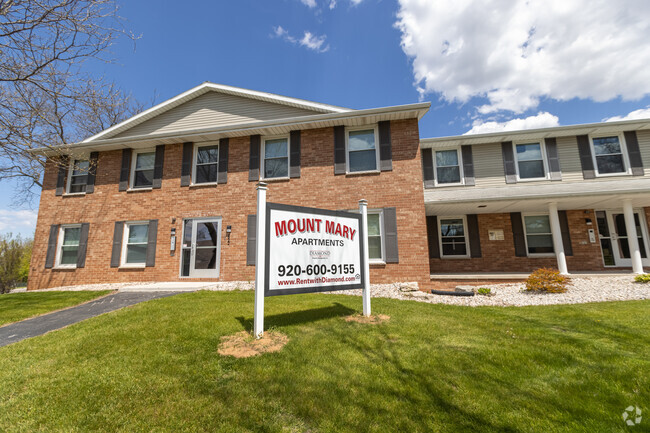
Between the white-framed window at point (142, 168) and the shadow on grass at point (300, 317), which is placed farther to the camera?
the white-framed window at point (142, 168)

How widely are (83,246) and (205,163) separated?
5.71 meters

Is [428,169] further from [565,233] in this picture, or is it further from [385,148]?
[565,233]

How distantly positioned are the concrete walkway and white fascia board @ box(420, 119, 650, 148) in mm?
11365

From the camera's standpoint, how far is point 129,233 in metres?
10.8

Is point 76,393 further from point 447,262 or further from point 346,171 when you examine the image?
point 447,262

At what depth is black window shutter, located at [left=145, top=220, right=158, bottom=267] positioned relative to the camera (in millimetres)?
10227

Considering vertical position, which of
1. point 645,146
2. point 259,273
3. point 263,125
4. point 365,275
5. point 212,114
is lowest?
point 365,275

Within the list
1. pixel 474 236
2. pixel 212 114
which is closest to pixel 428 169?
pixel 474 236

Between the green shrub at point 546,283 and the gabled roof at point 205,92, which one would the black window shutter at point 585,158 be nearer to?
the green shrub at point 546,283

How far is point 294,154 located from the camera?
10.2m

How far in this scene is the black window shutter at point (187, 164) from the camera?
1066 cm

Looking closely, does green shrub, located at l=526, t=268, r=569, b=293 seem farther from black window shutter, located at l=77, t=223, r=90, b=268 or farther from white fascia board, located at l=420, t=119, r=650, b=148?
black window shutter, located at l=77, t=223, r=90, b=268

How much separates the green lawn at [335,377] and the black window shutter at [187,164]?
6765mm

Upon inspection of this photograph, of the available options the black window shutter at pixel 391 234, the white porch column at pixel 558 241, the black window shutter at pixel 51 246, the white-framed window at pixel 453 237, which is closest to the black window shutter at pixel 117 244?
the black window shutter at pixel 51 246
